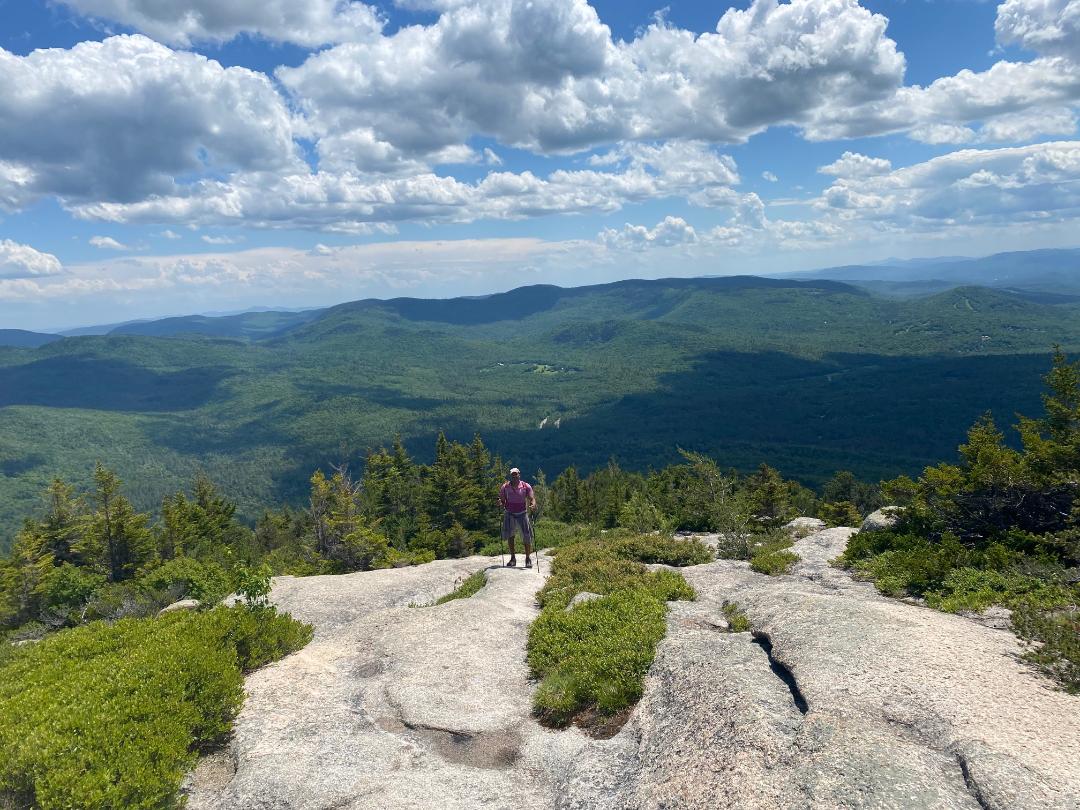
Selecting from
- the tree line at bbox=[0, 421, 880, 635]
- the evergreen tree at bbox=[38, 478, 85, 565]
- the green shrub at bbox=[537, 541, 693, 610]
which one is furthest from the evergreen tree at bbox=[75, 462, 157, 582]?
the green shrub at bbox=[537, 541, 693, 610]

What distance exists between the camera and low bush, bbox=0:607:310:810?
7.62m

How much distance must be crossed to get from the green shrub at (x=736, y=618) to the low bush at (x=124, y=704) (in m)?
10.5

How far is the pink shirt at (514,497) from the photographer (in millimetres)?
20875

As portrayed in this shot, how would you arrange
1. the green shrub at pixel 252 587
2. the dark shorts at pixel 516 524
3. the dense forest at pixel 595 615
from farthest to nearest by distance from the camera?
the dark shorts at pixel 516 524
the green shrub at pixel 252 587
the dense forest at pixel 595 615

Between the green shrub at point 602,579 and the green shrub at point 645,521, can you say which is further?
the green shrub at point 645,521

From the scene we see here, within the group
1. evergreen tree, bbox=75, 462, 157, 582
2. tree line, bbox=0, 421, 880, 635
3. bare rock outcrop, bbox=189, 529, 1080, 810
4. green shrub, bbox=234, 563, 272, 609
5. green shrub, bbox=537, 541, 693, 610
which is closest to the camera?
bare rock outcrop, bbox=189, 529, 1080, 810

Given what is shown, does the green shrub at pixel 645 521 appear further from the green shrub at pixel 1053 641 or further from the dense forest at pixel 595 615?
the green shrub at pixel 1053 641

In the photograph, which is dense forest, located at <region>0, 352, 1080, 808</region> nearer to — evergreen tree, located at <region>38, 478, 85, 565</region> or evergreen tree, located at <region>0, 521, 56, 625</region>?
evergreen tree, located at <region>0, 521, 56, 625</region>

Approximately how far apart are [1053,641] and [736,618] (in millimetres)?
5733

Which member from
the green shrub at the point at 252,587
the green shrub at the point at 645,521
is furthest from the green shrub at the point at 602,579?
the green shrub at the point at 645,521

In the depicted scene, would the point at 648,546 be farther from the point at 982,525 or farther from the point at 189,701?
the point at 189,701

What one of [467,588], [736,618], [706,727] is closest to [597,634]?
[736,618]

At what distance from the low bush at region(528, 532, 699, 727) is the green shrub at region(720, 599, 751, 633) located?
1445 millimetres

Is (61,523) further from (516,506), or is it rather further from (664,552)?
(664,552)
